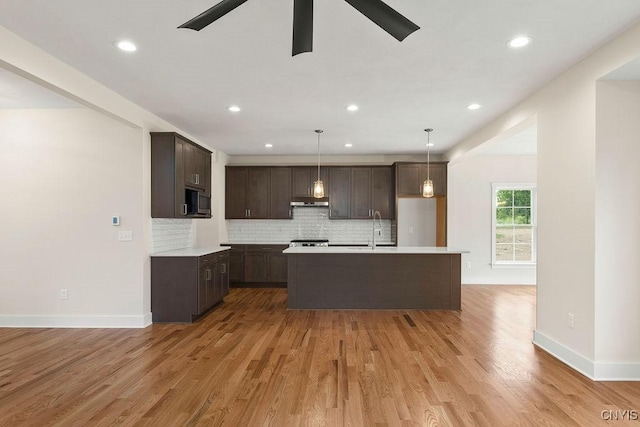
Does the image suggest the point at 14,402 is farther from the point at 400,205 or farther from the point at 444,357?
the point at 400,205

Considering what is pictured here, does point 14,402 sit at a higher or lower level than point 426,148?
lower

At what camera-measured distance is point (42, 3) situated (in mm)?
2414

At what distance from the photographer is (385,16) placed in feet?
6.04

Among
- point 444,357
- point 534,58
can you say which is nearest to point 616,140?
point 534,58

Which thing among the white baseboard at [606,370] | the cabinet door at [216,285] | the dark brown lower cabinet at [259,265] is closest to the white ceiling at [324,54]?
the cabinet door at [216,285]

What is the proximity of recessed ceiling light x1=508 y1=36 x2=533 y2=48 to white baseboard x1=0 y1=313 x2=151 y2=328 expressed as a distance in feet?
15.8

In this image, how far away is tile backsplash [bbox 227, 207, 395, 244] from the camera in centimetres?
803

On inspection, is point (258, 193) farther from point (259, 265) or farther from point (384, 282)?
point (384, 282)

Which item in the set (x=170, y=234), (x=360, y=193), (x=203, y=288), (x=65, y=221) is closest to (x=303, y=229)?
(x=360, y=193)

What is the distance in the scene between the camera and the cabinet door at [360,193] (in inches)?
305

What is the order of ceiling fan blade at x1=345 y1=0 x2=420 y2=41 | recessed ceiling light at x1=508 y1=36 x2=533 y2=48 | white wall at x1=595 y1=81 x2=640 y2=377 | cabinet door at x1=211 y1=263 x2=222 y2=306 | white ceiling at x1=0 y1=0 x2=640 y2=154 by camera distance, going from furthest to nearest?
1. cabinet door at x1=211 y1=263 x2=222 y2=306
2. white wall at x1=595 y1=81 x2=640 y2=377
3. recessed ceiling light at x1=508 y1=36 x2=533 y2=48
4. white ceiling at x1=0 y1=0 x2=640 y2=154
5. ceiling fan blade at x1=345 y1=0 x2=420 y2=41

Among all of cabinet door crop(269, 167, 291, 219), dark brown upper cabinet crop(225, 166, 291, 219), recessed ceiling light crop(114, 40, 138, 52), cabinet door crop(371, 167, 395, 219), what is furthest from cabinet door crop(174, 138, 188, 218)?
cabinet door crop(371, 167, 395, 219)

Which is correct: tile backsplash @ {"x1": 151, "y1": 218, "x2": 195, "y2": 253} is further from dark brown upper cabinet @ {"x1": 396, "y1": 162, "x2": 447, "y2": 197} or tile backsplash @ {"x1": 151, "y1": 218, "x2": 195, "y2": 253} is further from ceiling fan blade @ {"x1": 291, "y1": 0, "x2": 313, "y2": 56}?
Answer: dark brown upper cabinet @ {"x1": 396, "y1": 162, "x2": 447, "y2": 197}

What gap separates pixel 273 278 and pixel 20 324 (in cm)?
395
